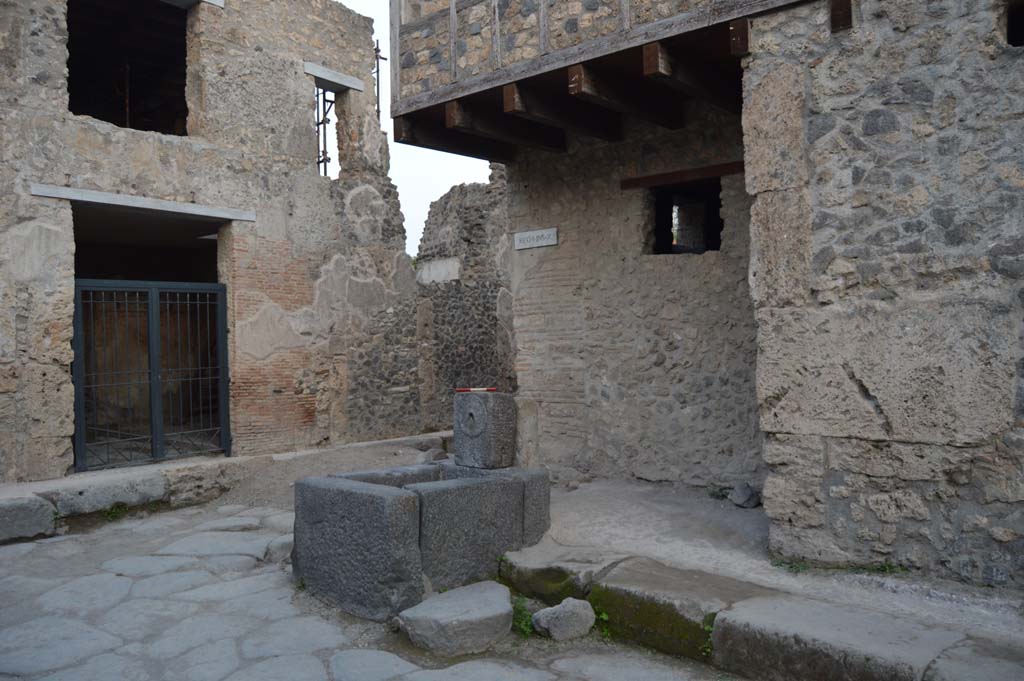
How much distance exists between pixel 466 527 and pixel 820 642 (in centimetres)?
190

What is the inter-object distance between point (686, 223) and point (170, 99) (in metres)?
7.66

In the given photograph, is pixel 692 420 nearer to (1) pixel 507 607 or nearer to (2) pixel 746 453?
(2) pixel 746 453

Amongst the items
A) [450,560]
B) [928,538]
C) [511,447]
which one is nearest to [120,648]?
[450,560]

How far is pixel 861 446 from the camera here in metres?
4.02

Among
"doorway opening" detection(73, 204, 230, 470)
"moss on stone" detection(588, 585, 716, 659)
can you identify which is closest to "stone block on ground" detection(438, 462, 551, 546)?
"moss on stone" detection(588, 585, 716, 659)

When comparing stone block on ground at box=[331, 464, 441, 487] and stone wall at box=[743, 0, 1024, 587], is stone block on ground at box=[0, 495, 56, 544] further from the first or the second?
stone wall at box=[743, 0, 1024, 587]

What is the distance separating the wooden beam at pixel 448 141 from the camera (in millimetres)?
6512

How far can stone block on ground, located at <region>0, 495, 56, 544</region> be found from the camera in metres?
5.97

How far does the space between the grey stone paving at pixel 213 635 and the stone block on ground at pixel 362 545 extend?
110 mm

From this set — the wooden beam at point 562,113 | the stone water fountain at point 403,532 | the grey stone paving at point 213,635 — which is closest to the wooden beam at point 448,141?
the wooden beam at point 562,113

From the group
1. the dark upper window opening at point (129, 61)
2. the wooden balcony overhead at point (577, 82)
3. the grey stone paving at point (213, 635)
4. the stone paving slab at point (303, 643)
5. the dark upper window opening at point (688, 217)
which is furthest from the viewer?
the dark upper window opening at point (129, 61)

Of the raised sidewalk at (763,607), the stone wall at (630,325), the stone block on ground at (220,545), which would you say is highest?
the stone wall at (630,325)

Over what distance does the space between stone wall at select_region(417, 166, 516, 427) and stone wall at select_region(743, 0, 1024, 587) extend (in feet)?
26.8

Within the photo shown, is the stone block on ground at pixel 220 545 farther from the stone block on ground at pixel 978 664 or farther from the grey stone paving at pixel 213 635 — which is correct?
the stone block on ground at pixel 978 664
